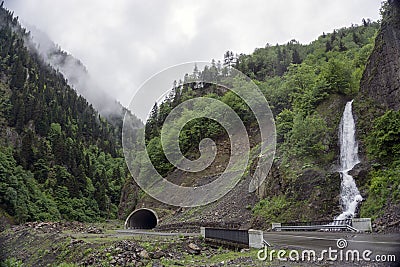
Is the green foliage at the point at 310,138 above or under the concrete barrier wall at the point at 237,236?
above

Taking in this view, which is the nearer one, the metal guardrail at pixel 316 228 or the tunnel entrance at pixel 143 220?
the metal guardrail at pixel 316 228

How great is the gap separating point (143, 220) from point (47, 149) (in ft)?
168

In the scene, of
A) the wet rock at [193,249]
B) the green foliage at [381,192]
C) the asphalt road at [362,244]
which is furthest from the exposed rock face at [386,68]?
the wet rock at [193,249]

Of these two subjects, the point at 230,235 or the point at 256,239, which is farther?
the point at 230,235

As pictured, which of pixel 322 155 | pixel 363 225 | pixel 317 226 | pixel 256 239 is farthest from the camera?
pixel 322 155

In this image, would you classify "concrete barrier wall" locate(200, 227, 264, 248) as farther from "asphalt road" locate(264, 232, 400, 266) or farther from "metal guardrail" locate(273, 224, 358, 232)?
"metal guardrail" locate(273, 224, 358, 232)

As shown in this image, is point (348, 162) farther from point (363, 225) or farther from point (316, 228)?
point (363, 225)

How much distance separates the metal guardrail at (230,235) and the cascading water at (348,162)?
8.55 m

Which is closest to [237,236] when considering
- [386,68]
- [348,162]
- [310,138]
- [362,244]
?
[362,244]

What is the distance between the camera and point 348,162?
25641 mm

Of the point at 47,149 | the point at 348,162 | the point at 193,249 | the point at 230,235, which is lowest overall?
the point at 193,249

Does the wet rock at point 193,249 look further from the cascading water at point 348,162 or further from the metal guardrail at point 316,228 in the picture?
the cascading water at point 348,162

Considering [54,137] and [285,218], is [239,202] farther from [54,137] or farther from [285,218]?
[54,137]

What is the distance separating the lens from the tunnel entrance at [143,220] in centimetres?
4069
